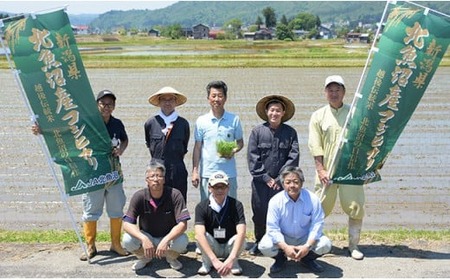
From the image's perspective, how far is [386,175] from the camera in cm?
956

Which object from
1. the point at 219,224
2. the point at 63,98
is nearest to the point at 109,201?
the point at 63,98

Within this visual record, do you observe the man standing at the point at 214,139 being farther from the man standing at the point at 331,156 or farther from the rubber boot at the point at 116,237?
the rubber boot at the point at 116,237

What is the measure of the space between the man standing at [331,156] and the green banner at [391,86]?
108 millimetres

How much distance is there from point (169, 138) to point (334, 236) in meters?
2.30

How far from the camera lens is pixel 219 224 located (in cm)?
521

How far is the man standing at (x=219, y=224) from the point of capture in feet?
16.8

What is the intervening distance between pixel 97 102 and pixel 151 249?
1.64m

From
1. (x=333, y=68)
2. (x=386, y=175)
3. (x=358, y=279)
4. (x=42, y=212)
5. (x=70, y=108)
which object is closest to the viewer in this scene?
(x=358, y=279)

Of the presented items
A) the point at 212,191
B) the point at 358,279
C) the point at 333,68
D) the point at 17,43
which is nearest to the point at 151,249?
the point at 212,191

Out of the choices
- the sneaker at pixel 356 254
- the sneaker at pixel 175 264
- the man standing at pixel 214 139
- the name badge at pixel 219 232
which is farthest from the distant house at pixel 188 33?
the name badge at pixel 219 232

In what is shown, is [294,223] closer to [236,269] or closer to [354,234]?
[236,269]

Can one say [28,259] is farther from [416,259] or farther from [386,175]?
[386,175]

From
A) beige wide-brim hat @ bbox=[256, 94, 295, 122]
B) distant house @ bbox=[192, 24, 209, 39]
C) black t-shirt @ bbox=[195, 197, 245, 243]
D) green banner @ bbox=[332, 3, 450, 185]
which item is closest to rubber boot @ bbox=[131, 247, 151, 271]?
black t-shirt @ bbox=[195, 197, 245, 243]

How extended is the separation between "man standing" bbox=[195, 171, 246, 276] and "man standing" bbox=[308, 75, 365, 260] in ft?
3.28
